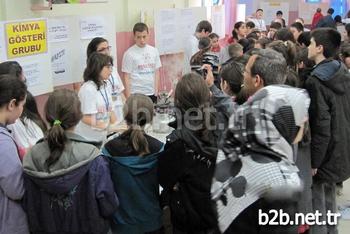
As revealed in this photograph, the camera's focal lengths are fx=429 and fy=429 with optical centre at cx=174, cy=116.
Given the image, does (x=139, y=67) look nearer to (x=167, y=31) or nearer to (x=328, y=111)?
(x=167, y=31)

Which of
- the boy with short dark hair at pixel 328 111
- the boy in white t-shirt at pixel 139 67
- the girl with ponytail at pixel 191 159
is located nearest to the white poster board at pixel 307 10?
the boy in white t-shirt at pixel 139 67

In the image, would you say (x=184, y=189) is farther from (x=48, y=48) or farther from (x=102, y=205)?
(x=48, y=48)

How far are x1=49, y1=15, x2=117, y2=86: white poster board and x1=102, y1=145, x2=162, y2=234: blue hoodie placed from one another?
2.48 metres

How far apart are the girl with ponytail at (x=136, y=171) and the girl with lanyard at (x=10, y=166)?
433 millimetres

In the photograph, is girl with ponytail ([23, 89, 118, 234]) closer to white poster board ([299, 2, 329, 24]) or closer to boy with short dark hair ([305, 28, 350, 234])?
boy with short dark hair ([305, 28, 350, 234])

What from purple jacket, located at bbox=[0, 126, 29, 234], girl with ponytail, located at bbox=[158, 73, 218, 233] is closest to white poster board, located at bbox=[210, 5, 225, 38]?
girl with ponytail, located at bbox=[158, 73, 218, 233]

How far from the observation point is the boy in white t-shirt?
4.96 meters

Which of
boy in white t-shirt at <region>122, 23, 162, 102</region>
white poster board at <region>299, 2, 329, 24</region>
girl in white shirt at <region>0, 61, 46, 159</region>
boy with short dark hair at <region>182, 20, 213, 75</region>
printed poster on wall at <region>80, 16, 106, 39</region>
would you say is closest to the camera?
girl in white shirt at <region>0, 61, 46, 159</region>

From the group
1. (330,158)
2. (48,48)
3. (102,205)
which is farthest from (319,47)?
(48,48)

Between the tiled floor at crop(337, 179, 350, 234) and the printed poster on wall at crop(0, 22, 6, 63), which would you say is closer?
the tiled floor at crop(337, 179, 350, 234)

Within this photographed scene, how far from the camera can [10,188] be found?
6.53ft

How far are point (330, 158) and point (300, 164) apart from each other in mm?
299

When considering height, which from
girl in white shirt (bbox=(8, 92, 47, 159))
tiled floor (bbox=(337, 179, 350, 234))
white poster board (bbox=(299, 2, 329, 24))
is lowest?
tiled floor (bbox=(337, 179, 350, 234))

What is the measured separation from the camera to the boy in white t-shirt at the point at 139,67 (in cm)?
496
